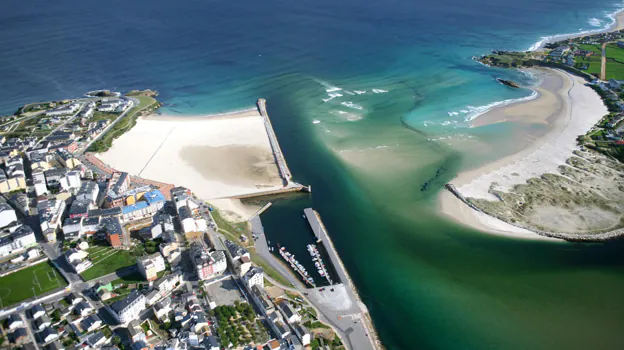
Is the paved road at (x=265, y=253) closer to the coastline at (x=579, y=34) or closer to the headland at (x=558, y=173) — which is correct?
the headland at (x=558, y=173)

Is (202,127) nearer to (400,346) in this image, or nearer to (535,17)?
(400,346)

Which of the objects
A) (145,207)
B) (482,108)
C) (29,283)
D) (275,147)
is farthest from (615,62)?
(29,283)

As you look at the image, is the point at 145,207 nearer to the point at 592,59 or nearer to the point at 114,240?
the point at 114,240

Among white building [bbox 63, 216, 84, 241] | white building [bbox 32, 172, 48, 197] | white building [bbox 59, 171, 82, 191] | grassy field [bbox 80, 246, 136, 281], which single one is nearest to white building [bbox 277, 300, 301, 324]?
grassy field [bbox 80, 246, 136, 281]

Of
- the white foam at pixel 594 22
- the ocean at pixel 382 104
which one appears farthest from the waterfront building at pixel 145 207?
the white foam at pixel 594 22

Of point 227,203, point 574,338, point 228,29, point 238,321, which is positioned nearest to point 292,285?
point 238,321

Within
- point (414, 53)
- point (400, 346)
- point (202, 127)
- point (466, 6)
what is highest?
point (466, 6)

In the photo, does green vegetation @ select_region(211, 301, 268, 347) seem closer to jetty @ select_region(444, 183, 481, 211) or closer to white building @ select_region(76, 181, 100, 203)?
white building @ select_region(76, 181, 100, 203)
